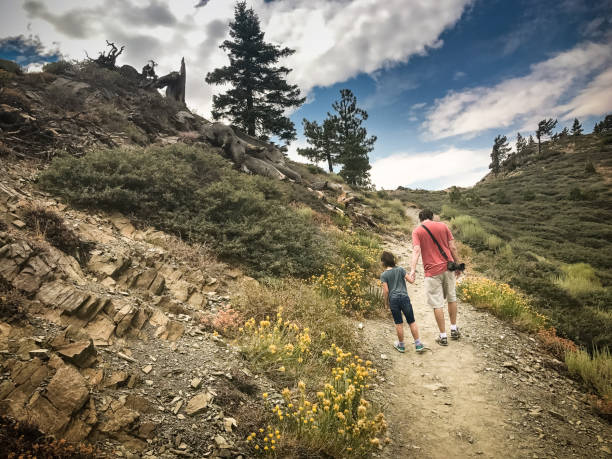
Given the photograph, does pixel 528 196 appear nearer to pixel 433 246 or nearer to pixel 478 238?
pixel 478 238

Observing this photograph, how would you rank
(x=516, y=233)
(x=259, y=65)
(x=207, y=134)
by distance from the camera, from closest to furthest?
(x=207, y=134)
(x=516, y=233)
(x=259, y=65)

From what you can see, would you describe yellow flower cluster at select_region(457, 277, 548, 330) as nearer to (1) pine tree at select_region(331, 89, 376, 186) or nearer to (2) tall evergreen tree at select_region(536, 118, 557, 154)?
(1) pine tree at select_region(331, 89, 376, 186)

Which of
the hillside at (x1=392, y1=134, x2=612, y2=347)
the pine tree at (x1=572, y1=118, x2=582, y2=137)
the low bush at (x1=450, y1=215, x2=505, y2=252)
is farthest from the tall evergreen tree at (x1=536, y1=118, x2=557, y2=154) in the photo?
the low bush at (x1=450, y1=215, x2=505, y2=252)

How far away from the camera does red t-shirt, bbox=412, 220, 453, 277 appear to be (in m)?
5.30

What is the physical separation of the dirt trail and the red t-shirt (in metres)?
1.68

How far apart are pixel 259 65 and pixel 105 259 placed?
2118 cm

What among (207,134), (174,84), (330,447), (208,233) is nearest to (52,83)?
(207,134)

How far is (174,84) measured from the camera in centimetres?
1984

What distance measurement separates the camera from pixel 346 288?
295 inches

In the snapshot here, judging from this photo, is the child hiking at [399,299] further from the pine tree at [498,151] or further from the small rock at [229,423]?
the pine tree at [498,151]

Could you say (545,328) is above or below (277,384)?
below

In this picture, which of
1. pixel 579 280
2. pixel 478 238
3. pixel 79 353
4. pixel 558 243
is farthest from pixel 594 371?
pixel 558 243

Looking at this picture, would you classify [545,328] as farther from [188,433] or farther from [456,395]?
[188,433]

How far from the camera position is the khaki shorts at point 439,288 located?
5.30 meters
